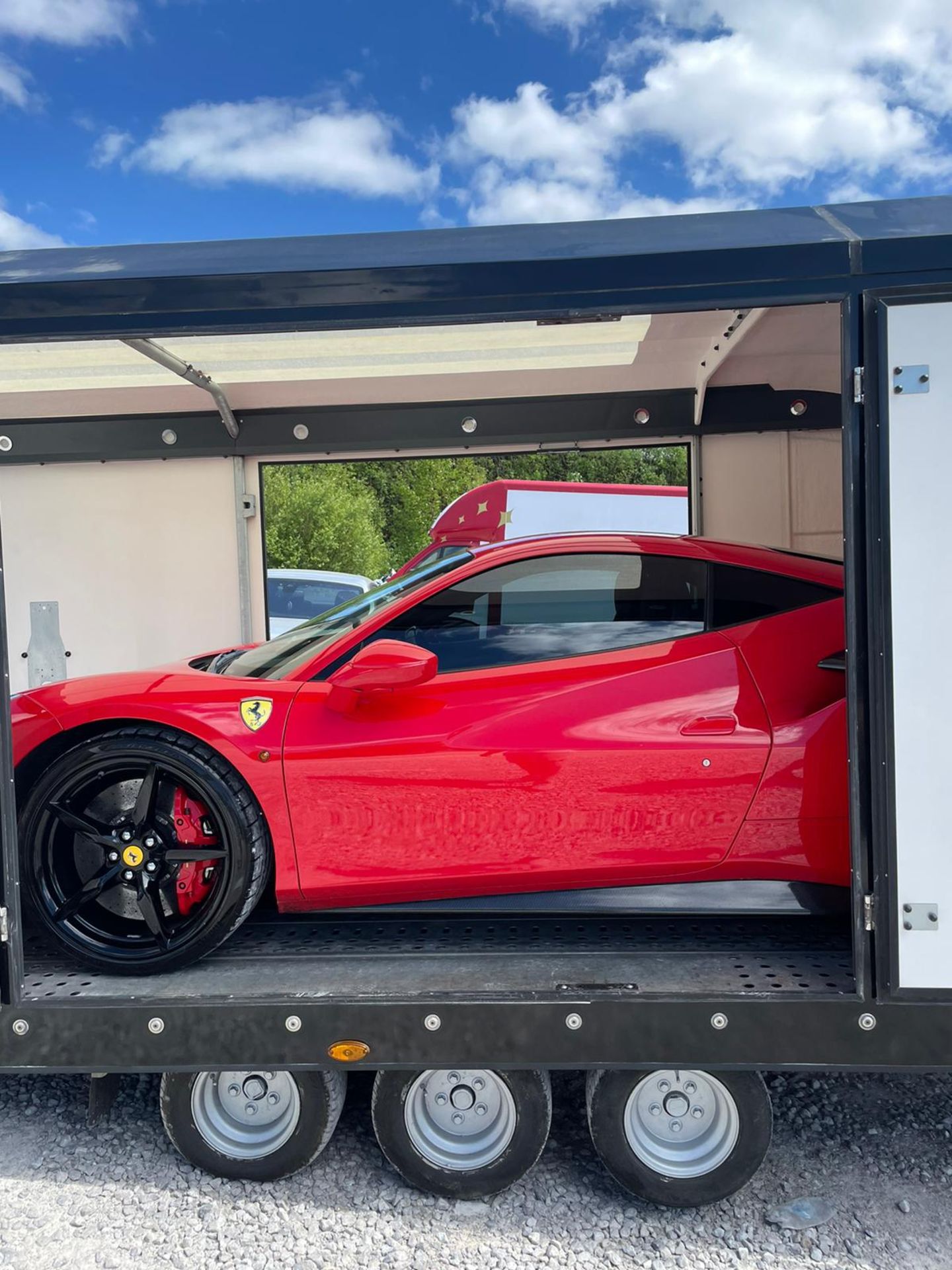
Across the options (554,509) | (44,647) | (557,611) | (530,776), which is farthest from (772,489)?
(44,647)

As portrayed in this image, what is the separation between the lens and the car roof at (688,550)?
278 centimetres

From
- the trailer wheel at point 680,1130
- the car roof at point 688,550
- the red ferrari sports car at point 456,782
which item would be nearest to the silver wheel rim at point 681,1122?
the trailer wheel at point 680,1130

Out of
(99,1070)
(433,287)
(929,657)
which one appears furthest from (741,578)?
(99,1070)

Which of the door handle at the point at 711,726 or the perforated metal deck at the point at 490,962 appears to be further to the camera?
the door handle at the point at 711,726

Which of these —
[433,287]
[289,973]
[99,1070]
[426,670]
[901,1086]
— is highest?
[433,287]

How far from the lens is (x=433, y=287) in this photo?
7.03ft

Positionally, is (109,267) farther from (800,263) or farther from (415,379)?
(415,379)

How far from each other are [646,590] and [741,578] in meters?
0.29

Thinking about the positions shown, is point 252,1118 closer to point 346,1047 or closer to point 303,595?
point 346,1047

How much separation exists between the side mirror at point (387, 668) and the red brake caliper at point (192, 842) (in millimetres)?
567

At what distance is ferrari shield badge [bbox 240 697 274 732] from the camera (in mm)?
2627

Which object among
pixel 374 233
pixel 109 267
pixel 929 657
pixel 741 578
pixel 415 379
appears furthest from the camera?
pixel 415 379

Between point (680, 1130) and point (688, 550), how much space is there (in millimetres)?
1671

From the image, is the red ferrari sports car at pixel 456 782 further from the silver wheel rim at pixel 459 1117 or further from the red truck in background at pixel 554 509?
the red truck in background at pixel 554 509
